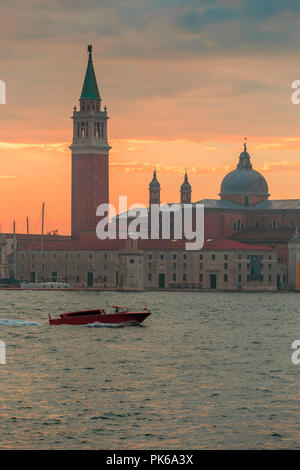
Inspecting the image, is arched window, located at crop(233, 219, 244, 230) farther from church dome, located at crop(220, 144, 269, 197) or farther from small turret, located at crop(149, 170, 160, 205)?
small turret, located at crop(149, 170, 160, 205)

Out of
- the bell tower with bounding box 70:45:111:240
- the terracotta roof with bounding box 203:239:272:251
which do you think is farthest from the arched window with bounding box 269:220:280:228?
the bell tower with bounding box 70:45:111:240

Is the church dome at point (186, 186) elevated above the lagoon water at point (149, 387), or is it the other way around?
the church dome at point (186, 186)

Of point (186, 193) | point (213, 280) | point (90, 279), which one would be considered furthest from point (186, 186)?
point (213, 280)

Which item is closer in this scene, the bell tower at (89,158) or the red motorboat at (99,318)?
the red motorboat at (99,318)

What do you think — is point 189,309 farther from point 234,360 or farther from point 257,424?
point 257,424

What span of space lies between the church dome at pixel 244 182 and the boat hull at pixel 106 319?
79236 millimetres

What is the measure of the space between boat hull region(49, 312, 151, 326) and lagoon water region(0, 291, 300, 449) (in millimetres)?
782

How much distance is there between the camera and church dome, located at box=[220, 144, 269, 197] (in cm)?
13938

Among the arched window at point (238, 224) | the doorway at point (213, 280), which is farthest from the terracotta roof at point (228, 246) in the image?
the arched window at point (238, 224)

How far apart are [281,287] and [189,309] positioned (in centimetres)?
4269

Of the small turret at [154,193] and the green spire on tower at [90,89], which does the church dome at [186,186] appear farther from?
the green spire on tower at [90,89]

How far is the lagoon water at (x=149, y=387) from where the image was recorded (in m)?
27.9

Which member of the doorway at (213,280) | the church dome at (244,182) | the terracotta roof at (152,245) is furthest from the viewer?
the church dome at (244,182)

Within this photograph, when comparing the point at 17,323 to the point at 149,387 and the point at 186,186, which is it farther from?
the point at 186,186
